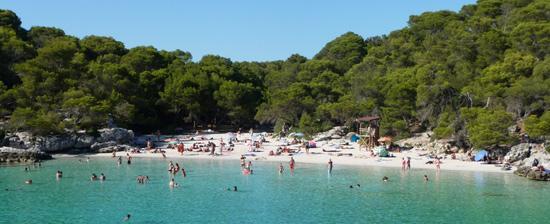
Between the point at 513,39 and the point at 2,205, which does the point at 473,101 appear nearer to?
the point at 513,39

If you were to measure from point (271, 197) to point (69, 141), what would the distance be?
29626 millimetres

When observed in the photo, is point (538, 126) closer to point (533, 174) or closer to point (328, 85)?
point (533, 174)

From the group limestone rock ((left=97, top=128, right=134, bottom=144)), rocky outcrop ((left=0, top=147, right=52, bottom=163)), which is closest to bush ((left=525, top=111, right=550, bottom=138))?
limestone rock ((left=97, top=128, right=134, bottom=144))

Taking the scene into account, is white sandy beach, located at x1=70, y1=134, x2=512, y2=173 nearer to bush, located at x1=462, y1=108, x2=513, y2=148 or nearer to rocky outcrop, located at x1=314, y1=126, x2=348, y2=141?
bush, located at x1=462, y1=108, x2=513, y2=148

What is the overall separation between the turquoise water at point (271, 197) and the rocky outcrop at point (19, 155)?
3508 millimetres

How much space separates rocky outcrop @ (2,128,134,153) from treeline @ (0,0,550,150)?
872 millimetres

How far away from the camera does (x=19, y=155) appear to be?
48875 mm

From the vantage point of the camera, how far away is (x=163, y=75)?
75.3 meters

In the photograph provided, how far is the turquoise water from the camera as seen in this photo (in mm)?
26750

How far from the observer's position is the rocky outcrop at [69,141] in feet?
171

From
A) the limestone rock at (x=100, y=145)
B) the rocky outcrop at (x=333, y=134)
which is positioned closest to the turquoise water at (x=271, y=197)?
the limestone rock at (x=100, y=145)

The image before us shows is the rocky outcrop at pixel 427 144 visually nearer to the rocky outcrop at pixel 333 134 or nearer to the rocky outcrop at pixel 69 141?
the rocky outcrop at pixel 333 134

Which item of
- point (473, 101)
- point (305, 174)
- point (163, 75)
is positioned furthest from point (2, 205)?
point (163, 75)

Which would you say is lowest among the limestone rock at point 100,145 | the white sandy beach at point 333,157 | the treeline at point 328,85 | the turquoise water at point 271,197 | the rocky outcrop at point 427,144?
the turquoise water at point 271,197
